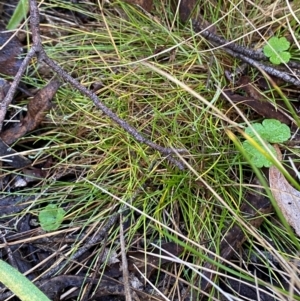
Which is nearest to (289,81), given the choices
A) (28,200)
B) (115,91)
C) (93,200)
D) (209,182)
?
(209,182)

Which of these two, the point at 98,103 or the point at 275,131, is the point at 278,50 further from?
the point at 98,103

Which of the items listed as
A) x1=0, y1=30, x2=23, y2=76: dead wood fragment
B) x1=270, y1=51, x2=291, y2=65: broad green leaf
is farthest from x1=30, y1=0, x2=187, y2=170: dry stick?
x1=270, y1=51, x2=291, y2=65: broad green leaf

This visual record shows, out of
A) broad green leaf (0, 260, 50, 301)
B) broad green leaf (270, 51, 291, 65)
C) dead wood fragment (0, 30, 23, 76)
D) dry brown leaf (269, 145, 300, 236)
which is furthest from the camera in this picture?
dead wood fragment (0, 30, 23, 76)

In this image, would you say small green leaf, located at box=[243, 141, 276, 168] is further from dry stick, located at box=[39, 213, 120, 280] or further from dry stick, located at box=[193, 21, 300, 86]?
dry stick, located at box=[39, 213, 120, 280]

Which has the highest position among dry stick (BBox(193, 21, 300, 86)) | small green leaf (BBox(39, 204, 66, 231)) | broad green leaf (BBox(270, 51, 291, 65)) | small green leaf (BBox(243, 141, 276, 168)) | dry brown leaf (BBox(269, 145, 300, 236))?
broad green leaf (BBox(270, 51, 291, 65))

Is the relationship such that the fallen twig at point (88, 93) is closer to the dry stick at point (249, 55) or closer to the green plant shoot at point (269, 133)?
the green plant shoot at point (269, 133)

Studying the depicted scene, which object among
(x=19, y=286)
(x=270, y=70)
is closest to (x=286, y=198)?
(x=270, y=70)

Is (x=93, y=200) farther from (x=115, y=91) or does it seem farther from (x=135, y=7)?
(x=135, y=7)
